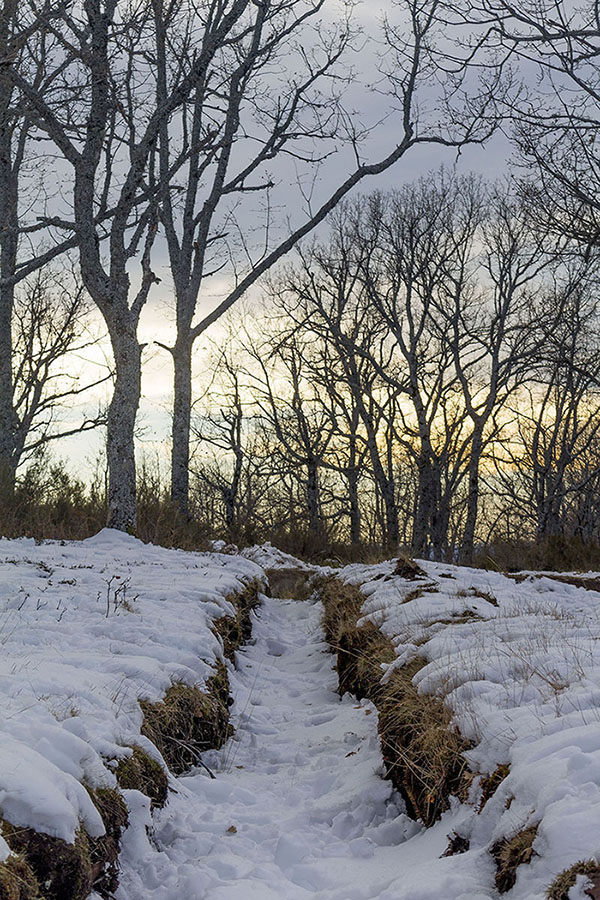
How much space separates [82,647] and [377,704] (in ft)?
6.54

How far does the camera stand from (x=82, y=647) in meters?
4.33

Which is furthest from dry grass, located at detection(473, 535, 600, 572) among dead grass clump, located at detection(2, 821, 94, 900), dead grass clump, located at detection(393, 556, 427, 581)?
dead grass clump, located at detection(2, 821, 94, 900)

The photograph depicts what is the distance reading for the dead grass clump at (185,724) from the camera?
3807 millimetres

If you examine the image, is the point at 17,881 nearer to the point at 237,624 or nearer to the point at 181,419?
the point at 237,624

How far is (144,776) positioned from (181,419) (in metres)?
12.2

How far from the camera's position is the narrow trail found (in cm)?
280

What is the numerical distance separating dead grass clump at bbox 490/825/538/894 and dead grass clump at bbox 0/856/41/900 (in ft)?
4.98

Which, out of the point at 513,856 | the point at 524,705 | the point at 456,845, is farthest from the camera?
the point at 524,705

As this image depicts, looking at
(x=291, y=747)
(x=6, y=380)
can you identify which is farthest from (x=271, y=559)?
(x=291, y=747)

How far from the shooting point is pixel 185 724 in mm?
4133

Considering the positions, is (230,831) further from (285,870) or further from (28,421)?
(28,421)

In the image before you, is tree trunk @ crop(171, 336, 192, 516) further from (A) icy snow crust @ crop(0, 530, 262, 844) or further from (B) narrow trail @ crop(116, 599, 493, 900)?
(B) narrow trail @ crop(116, 599, 493, 900)

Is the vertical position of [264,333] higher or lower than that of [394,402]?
higher

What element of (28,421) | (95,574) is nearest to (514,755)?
(95,574)
